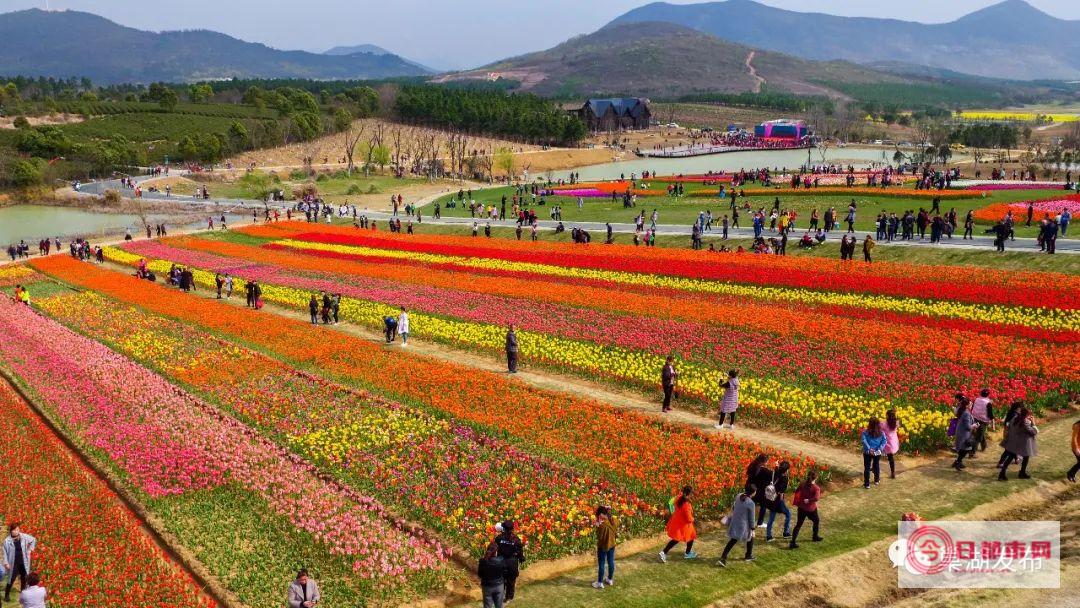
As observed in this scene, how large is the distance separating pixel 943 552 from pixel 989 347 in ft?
40.9

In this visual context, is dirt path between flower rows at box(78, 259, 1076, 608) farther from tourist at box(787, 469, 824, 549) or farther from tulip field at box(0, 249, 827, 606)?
tulip field at box(0, 249, 827, 606)

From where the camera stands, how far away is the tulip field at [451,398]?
15461 millimetres

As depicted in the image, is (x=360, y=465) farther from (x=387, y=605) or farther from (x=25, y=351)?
(x=25, y=351)

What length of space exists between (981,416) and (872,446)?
11.5 ft

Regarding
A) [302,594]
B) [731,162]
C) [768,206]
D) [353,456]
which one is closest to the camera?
[302,594]

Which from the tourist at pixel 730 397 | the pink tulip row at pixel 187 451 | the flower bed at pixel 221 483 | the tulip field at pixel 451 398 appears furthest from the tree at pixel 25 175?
the tourist at pixel 730 397

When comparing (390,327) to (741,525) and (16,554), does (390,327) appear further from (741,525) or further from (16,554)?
(741,525)

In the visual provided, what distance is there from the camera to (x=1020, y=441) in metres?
16.0

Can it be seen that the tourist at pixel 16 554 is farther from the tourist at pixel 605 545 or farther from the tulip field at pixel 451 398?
the tourist at pixel 605 545

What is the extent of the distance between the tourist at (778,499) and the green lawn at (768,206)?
33108 mm

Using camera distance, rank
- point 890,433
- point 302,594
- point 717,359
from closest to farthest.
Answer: point 302,594
point 890,433
point 717,359

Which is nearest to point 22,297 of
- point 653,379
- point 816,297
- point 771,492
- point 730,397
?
point 653,379

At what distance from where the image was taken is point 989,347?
23953 mm

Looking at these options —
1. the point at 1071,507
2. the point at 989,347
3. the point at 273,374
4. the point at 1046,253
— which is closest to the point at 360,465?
the point at 273,374
